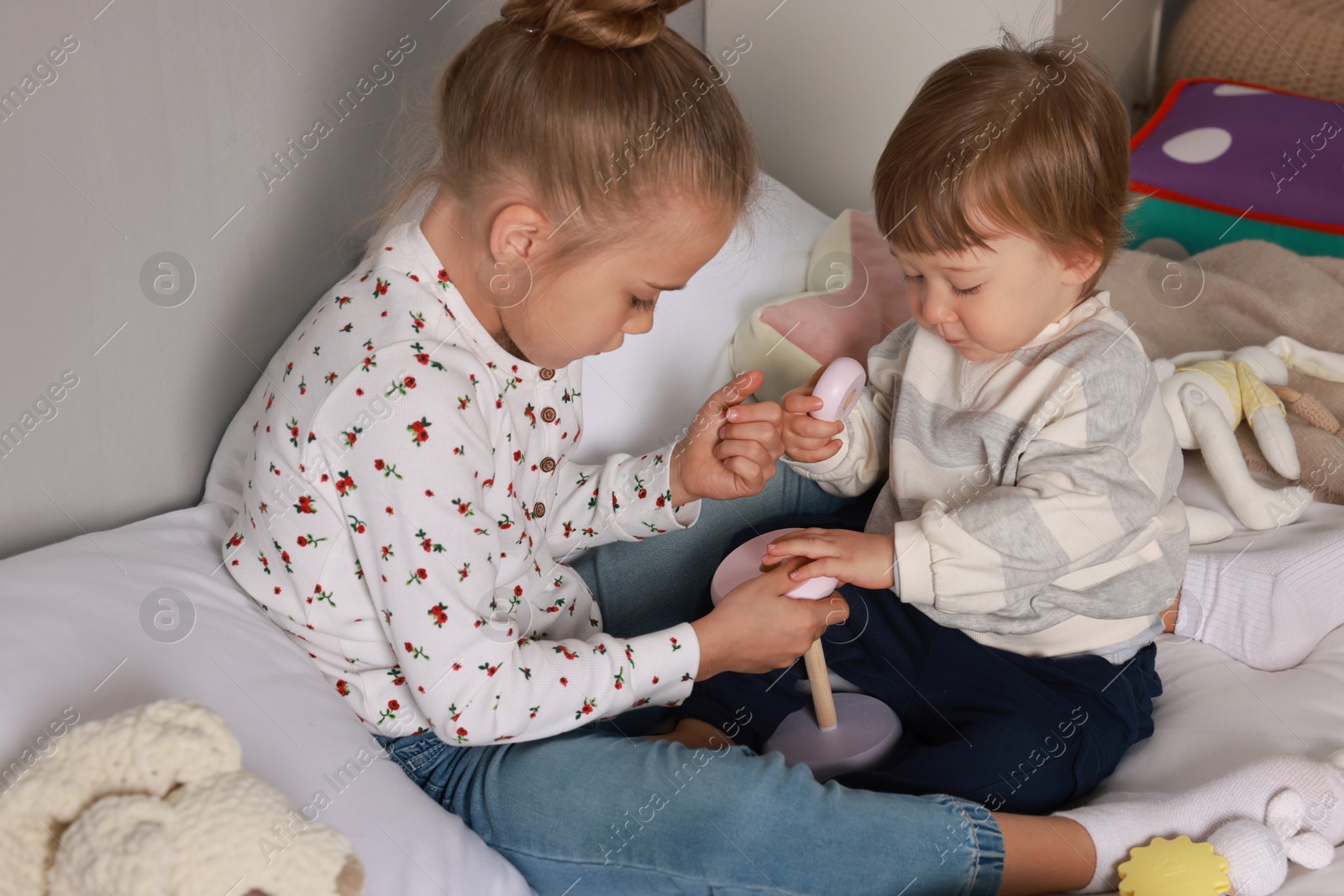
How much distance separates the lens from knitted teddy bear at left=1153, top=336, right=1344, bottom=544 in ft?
3.87

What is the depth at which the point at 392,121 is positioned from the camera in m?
1.07

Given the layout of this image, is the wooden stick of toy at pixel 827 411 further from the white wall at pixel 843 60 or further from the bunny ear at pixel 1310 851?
the white wall at pixel 843 60

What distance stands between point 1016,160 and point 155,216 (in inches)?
28.5

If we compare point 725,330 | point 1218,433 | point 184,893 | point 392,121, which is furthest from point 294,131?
point 1218,433

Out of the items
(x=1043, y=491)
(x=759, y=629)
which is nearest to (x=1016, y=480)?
(x=1043, y=491)

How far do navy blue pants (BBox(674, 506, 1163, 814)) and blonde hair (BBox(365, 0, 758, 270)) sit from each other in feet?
1.52

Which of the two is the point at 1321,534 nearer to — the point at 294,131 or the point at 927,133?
the point at 927,133

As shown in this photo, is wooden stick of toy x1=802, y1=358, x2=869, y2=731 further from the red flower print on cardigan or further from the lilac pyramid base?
the red flower print on cardigan

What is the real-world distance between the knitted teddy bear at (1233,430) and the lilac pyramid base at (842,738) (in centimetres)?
44

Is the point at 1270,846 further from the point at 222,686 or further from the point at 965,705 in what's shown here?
the point at 222,686

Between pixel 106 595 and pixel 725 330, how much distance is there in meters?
0.74

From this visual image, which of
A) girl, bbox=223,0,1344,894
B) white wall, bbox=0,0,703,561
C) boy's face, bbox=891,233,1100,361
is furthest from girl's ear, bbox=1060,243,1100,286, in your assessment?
white wall, bbox=0,0,703,561

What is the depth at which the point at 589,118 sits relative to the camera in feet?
2.52

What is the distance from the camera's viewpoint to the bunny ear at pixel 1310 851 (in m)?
0.82
